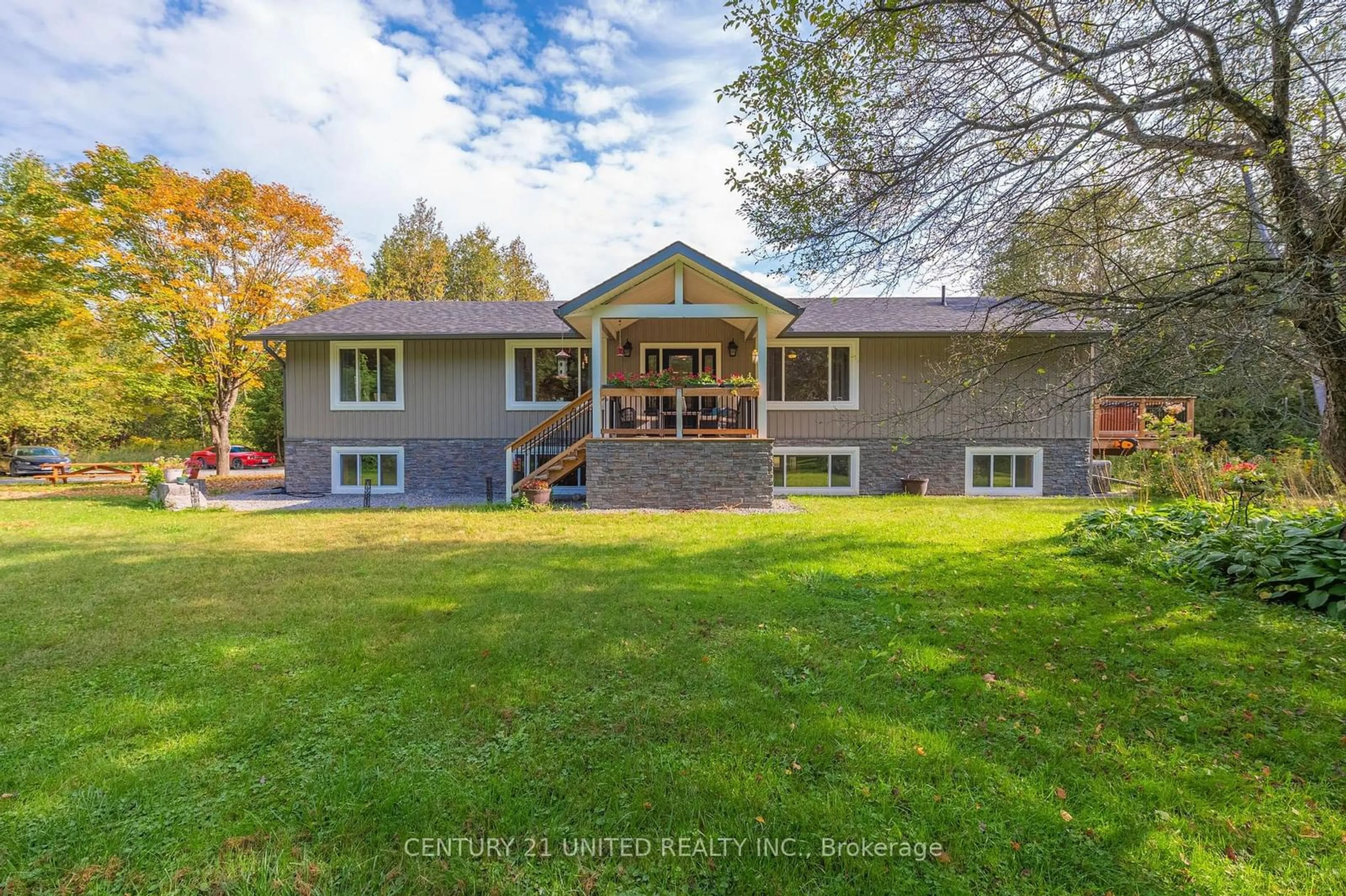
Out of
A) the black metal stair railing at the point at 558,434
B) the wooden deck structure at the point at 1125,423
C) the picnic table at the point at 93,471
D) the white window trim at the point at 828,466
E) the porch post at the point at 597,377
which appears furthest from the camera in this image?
the picnic table at the point at 93,471

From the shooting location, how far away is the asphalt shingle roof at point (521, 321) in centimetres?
1182

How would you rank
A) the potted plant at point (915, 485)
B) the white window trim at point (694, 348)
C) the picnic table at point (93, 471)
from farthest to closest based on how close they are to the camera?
the picnic table at point (93, 471) → the white window trim at point (694, 348) → the potted plant at point (915, 485)

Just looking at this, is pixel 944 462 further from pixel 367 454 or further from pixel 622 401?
pixel 367 454

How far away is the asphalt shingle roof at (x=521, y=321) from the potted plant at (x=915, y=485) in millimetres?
3196

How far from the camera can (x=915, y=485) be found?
12039 mm

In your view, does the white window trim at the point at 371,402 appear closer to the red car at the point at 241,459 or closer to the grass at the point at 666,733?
the grass at the point at 666,733

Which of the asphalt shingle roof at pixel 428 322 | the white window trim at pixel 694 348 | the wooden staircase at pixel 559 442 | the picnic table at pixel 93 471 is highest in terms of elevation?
the asphalt shingle roof at pixel 428 322

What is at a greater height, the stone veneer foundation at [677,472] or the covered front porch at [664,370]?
the covered front porch at [664,370]

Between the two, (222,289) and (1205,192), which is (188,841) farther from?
(222,289)

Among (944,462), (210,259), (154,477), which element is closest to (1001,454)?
(944,462)

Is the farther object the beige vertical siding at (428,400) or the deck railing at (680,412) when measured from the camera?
the beige vertical siding at (428,400)

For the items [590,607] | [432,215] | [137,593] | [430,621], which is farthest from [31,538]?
[432,215]

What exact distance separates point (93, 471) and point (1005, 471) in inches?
921

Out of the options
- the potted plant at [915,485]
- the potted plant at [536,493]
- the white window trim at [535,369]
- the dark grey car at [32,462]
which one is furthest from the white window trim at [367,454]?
the dark grey car at [32,462]
